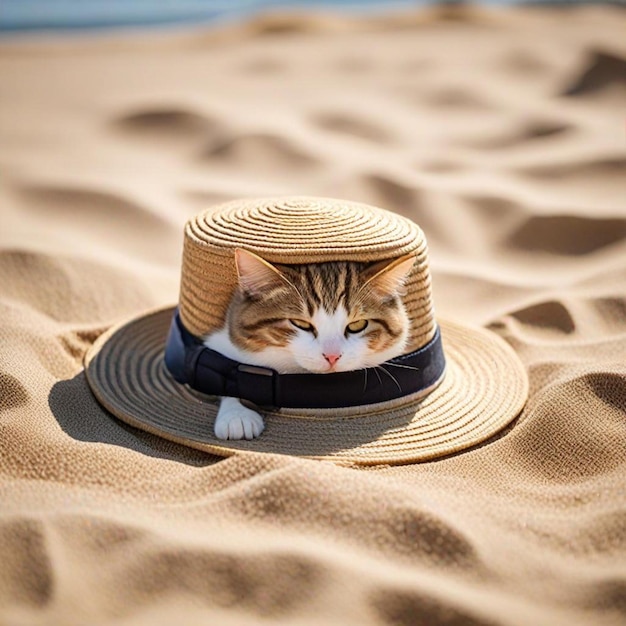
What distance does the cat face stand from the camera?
6.51 ft

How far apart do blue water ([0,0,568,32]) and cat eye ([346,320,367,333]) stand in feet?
26.2

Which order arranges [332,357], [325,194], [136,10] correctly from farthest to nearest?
[136,10]
[325,194]
[332,357]

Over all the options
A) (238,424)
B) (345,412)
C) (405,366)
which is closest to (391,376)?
(405,366)

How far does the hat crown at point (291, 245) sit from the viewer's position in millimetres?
2049

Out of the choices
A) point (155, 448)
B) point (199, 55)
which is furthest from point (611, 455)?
point (199, 55)

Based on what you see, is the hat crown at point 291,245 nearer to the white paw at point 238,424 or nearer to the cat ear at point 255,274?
the cat ear at point 255,274

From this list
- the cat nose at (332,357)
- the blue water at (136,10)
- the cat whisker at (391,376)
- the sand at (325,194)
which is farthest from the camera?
the blue water at (136,10)

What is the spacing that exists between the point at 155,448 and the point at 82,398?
1.05 feet

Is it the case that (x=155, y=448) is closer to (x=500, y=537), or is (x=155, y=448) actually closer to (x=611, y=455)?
(x=500, y=537)

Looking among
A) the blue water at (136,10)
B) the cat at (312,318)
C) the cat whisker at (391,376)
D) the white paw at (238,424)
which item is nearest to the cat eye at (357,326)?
the cat at (312,318)

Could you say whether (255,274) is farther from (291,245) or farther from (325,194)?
(325,194)

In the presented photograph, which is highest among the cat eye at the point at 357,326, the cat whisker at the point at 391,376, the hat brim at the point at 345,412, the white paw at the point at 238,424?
the cat eye at the point at 357,326

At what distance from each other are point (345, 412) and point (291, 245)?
0.45m

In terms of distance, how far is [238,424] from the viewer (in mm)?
1992
